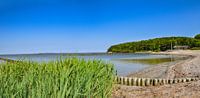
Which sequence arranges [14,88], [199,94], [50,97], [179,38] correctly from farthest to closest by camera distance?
[179,38] < [199,94] < [14,88] < [50,97]

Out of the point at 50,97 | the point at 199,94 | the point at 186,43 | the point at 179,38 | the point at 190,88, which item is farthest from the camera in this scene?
the point at 179,38

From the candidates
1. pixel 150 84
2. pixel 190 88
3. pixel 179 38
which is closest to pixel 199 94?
pixel 190 88

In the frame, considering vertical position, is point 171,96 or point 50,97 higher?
point 50,97

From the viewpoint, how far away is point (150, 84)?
15.6 meters

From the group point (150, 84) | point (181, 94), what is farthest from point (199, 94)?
point (150, 84)

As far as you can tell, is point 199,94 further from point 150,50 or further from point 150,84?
point 150,50

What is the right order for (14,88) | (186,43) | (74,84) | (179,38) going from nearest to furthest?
(14,88), (74,84), (186,43), (179,38)

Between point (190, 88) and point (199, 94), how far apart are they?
1369 millimetres

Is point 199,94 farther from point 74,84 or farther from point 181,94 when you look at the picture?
point 74,84

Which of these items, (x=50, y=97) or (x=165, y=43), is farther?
(x=165, y=43)

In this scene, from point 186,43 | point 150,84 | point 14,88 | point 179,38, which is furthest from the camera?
point 179,38

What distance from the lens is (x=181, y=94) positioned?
440 inches

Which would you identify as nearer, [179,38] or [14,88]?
[14,88]

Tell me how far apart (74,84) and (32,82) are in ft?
2.35
